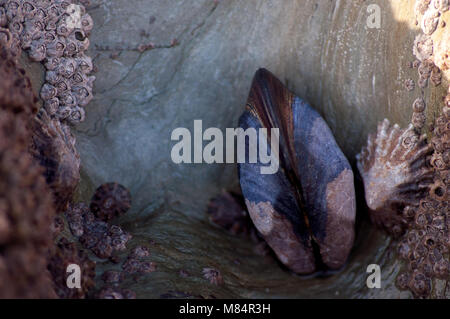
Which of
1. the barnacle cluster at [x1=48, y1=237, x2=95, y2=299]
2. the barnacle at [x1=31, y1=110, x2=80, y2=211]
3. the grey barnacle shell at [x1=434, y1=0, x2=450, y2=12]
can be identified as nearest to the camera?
the barnacle cluster at [x1=48, y1=237, x2=95, y2=299]

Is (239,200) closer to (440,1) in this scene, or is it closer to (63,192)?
(63,192)

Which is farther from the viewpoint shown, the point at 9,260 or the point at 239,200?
the point at 239,200

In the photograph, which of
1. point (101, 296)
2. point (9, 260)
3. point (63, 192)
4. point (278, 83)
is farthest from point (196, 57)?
point (9, 260)

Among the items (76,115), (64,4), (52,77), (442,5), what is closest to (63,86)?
(52,77)

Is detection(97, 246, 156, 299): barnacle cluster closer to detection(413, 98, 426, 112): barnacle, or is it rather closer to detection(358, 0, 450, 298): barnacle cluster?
detection(358, 0, 450, 298): barnacle cluster

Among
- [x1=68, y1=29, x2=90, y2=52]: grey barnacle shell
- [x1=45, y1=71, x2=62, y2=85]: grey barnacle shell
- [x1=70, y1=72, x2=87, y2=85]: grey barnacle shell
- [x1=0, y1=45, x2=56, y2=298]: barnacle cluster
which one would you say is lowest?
[x1=0, y1=45, x2=56, y2=298]: barnacle cluster

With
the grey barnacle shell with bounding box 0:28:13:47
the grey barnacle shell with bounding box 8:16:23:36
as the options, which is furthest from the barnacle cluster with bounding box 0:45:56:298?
the grey barnacle shell with bounding box 8:16:23:36
